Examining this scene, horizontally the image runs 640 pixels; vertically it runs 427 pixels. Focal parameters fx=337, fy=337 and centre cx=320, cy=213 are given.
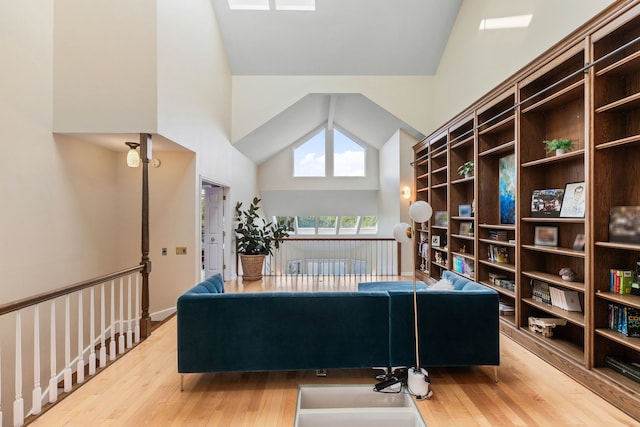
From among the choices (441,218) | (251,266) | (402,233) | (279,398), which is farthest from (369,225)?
(279,398)

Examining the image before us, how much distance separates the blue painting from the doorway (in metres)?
4.87

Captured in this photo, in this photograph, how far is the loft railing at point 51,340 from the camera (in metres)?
2.44

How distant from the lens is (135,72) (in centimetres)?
384

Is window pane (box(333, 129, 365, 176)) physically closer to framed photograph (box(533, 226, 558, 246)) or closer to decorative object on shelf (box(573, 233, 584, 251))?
framed photograph (box(533, 226, 558, 246))

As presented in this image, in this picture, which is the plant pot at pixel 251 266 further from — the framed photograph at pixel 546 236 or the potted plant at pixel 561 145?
the potted plant at pixel 561 145

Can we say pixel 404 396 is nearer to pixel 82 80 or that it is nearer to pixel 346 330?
pixel 346 330

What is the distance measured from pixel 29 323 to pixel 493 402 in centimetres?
445

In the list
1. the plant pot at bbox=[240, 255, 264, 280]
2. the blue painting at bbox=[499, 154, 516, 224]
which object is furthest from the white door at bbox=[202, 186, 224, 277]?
the blue painting at bbox=[499, 154, 516, 224]

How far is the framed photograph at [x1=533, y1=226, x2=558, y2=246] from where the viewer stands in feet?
11.0

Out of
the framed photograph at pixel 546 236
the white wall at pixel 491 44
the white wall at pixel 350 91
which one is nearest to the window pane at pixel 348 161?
the white wall at pixel 350 91

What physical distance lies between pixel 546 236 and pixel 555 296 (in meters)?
0.59

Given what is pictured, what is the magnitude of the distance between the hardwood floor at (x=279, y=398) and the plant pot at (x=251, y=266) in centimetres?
366

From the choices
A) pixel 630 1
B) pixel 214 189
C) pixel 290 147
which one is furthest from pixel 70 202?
pixel 290 147

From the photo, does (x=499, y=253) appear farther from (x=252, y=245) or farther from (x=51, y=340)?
(x=51, y=340)
